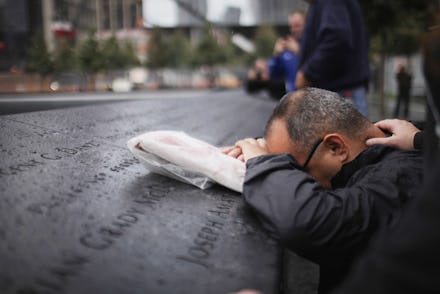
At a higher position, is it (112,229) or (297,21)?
(297,21)

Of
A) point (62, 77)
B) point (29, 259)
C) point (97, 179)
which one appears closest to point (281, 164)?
point (97, 179)

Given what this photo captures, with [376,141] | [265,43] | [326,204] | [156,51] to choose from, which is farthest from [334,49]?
[265,43]

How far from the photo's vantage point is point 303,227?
1.14m

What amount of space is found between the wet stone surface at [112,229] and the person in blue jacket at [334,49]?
218cm

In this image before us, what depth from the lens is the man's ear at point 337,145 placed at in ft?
4.81

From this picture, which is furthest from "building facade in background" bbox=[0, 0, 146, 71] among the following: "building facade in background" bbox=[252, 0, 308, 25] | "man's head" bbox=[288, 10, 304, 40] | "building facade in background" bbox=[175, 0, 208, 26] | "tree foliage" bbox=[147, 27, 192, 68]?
"building facade in background" bbox=[252, 0, 308, 25]

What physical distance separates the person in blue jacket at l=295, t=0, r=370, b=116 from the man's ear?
6.35 ft

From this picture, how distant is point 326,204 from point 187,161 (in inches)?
19.7

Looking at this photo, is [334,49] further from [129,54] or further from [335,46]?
[129,54]

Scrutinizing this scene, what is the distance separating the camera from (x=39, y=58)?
168 inches

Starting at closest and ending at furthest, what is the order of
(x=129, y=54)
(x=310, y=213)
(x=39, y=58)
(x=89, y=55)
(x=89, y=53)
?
(x=310, y=213), (x=39, y=58), (x=89, y=53), (x=89, y=55), (x=129, y=54)

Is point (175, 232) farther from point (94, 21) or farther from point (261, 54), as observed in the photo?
point (261, 54)

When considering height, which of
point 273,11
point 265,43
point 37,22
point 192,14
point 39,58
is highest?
point 273,11

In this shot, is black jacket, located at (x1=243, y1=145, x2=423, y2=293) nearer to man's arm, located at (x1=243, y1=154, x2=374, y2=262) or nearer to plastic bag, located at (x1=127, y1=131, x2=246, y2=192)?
man's arm, located at (x1=243, y1=154, x2=374, y2=262)
